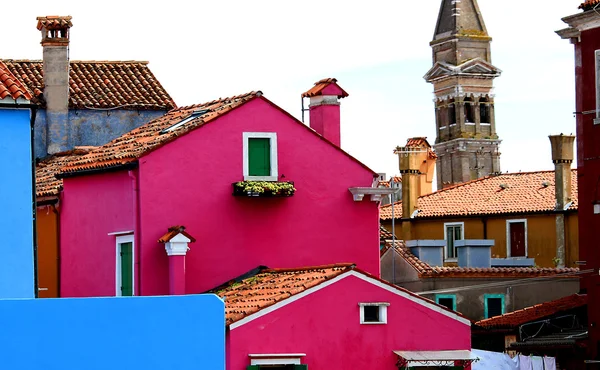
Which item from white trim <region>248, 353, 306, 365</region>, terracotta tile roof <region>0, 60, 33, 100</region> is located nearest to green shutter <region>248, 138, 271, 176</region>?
white trim <region>248, 353, 306, 365</region>

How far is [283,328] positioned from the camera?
26438mm

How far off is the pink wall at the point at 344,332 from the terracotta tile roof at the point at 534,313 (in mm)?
7520

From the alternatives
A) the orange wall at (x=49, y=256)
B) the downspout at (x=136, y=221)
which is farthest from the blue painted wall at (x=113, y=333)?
the orange wall at (x=49, y=256)

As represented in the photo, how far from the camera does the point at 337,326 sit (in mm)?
26938

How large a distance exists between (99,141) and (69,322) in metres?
18.2

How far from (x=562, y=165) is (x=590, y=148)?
49.5ft

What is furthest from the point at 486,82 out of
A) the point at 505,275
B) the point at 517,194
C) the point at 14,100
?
the point at 14,100

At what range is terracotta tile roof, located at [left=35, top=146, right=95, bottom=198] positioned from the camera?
105ft

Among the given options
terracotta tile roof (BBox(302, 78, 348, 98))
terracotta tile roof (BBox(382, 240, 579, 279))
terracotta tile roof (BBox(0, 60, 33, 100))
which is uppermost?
terracotta tile roof (BBox(302, 78, 348, 98))

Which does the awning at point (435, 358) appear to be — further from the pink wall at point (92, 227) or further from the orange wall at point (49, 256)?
the orange wall at point (49, 256)

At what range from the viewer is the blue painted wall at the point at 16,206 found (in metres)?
23.0

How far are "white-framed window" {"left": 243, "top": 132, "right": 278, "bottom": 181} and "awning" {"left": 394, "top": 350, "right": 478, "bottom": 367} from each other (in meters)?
4.76

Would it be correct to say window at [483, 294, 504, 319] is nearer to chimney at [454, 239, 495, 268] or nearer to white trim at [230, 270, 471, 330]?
chimney at [454, 239, 495, 268]

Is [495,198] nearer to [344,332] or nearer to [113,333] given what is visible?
[344,332]
